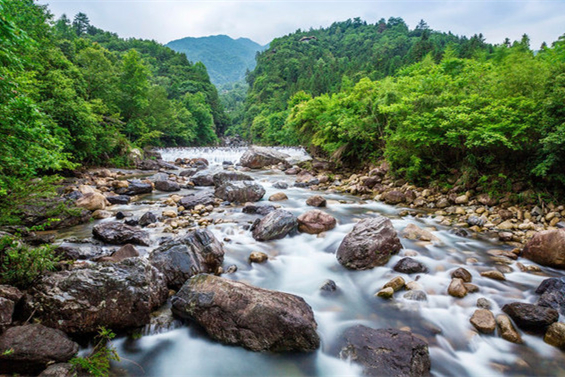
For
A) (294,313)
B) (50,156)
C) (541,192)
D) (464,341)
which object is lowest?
(464,341)

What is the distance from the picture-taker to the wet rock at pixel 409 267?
216 inches

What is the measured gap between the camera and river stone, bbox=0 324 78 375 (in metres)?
2.76

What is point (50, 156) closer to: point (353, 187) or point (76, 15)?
point (353, 187)

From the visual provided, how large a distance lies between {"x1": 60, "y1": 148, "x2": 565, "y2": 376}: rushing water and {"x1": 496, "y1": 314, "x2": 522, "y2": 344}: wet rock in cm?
8

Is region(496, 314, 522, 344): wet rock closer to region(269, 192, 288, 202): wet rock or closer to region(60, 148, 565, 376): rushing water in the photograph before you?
region(60, 148, 565, 376): rushing water

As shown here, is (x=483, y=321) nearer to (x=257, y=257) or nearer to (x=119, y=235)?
(x=257, y=257)

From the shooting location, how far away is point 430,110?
1027 centimetres

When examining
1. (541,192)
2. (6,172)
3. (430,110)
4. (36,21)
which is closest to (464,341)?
(541,192)

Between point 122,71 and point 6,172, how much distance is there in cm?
3194

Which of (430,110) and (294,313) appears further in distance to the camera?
(430,110)

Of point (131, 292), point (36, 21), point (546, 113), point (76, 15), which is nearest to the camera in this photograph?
point (131, 292)

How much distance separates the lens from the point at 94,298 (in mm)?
3508

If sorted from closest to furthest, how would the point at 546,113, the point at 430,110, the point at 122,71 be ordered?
the point at 546,113 → the point at 430,110 → the point at 122,71

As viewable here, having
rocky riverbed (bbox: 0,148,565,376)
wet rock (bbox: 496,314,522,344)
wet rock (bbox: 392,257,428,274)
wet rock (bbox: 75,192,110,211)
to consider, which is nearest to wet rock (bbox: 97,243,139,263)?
rocky riverbed (bbox: 0,148,565,376)
